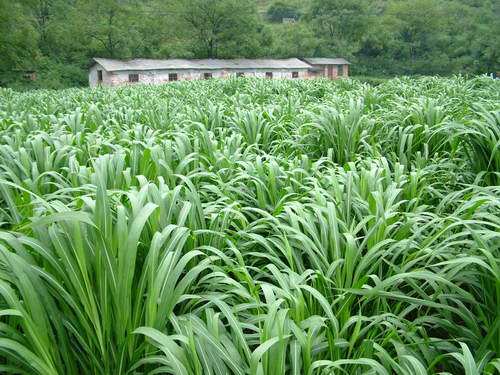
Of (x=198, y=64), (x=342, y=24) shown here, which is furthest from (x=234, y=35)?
(x=342, y=24)

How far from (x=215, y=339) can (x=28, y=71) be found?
32.9 meters

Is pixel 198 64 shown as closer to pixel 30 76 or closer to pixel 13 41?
pixel 30 76

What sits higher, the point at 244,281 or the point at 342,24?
the point at 342,24

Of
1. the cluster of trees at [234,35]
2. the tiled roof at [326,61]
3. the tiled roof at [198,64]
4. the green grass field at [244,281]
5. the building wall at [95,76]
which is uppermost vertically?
the cluster of trees at [234,35]

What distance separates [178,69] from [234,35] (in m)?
7.67

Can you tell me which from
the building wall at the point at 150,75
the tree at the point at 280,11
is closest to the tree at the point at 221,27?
the building wall at the point at 150,75

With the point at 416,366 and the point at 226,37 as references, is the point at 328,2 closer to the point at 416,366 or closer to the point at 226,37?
the point at 226,37

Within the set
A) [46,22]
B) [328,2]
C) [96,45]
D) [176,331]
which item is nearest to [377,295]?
[176,331]

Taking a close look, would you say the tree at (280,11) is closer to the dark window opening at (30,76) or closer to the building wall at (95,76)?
the building wall at (95,76)

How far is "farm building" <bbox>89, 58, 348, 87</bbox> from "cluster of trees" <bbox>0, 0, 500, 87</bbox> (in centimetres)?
219

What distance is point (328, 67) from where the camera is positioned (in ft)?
128

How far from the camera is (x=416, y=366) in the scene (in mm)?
1333

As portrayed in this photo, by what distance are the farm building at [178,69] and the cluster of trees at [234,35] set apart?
7.18ft

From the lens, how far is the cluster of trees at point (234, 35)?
103 ft
